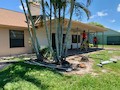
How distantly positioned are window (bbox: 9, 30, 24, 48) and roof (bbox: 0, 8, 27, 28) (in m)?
0.83

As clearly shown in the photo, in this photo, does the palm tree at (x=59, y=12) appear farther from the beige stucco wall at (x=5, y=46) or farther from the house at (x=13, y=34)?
the beige stucco wall at (x=5, y=46)

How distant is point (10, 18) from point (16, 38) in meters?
1.91

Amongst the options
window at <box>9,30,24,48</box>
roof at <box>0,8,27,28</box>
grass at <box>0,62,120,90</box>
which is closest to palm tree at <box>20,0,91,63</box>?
grass at <box>0,62,120,90</box>

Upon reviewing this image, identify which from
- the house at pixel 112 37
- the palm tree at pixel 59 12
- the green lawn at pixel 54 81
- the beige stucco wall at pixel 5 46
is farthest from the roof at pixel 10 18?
the house at pixel 112 37

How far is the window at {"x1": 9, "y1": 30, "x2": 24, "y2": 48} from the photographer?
15.3 m

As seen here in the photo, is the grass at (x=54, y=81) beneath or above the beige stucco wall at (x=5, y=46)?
beneath

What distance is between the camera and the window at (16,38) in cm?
1531

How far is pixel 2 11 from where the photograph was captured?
16078 millimetres

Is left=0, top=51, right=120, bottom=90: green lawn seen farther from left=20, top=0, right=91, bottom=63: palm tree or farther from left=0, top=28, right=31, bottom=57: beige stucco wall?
left=0, top=28, right=31, bottom=57: beige stucco wall

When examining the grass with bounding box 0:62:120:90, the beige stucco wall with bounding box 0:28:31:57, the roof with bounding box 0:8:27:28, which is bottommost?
the grass with bounding box 0:62:120:90

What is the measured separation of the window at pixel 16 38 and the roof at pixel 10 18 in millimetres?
829

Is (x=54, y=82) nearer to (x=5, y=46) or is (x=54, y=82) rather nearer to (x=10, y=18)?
(x=5, y=46)

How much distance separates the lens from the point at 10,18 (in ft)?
51.2

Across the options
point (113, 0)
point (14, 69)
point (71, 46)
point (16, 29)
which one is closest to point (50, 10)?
point (14, 69)
